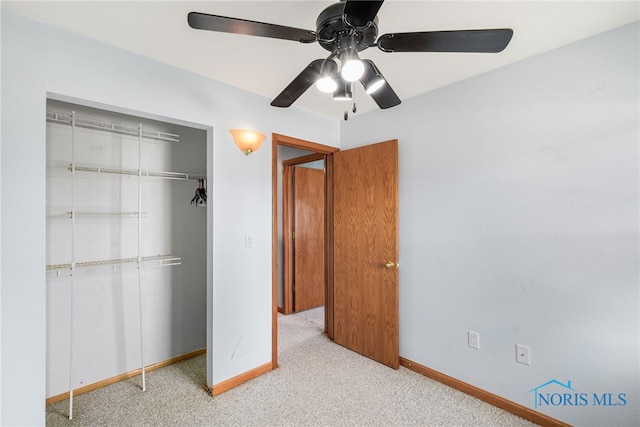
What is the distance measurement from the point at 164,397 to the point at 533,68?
3.29 m

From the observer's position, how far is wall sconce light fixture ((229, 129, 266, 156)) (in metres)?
2.14

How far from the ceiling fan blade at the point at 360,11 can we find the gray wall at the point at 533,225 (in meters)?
1.46

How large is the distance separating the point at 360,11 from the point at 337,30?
0.23m

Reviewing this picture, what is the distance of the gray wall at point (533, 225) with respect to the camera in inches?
62.7

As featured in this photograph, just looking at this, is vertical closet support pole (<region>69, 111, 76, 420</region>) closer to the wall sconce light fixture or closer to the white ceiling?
the white ceiling

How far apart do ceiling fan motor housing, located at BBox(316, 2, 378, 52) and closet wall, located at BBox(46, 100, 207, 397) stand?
181cm

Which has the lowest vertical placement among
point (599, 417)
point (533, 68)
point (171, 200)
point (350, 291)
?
point (599, 417)

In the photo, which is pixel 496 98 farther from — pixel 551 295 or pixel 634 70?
pixel 551 295

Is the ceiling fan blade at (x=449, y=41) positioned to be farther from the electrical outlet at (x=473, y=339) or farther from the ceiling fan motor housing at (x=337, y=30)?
the electrical outlet at (x=473, y=339)

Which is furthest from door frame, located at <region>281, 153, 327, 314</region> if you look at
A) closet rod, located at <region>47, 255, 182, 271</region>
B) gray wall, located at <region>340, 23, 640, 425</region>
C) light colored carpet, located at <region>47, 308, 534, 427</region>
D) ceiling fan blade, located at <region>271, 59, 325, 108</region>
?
ceiling fan blade, located at <region>271, 59, 325, 108</region>

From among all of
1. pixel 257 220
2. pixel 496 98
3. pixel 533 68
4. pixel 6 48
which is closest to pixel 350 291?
pixel 257 220

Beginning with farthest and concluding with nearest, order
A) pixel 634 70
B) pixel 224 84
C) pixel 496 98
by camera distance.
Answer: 1. pixel 224 84
2. pixel 496 98
3. pixel 634 70

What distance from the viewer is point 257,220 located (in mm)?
2396

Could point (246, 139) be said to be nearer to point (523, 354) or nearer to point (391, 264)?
point (391, 264)
